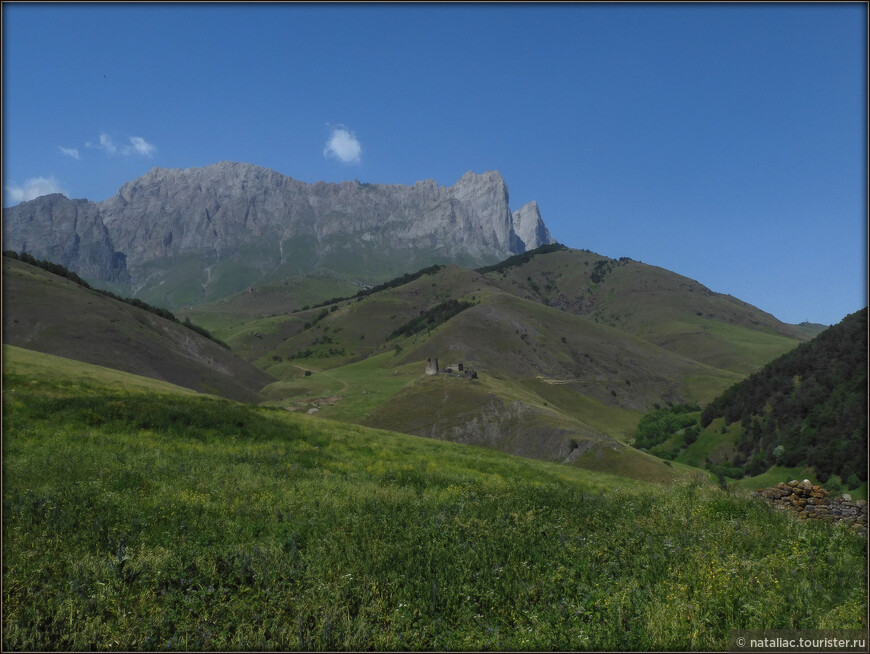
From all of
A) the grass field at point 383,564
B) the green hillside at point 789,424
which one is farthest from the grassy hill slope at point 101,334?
the green hillside at point 789,424

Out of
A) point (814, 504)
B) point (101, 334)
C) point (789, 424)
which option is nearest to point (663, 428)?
point (789, 424)

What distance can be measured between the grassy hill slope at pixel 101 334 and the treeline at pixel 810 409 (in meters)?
107

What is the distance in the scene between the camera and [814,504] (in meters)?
16.3

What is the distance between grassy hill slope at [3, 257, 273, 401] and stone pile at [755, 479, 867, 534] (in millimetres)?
98284

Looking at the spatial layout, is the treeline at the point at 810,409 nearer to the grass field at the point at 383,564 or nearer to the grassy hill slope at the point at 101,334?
the grass field at the point at 383,564

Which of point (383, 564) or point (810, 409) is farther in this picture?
point (810, 409)

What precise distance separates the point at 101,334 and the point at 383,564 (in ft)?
359

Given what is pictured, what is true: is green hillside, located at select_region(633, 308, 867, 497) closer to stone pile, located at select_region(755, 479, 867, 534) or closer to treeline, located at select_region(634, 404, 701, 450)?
treeline, located at select_region(634, 404, 701, 450)

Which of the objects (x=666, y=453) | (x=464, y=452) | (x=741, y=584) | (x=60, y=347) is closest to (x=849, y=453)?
(x=666, y=453)

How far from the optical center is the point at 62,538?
938 centimetres

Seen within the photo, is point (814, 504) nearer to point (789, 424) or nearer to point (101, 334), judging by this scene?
point (789, 424)

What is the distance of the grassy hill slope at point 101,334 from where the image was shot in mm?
91438

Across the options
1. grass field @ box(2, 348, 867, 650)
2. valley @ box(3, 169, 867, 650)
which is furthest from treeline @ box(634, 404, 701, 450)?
grass field @ box(2, 348, 867, 650)

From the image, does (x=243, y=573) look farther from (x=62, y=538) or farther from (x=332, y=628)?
(x=62, y=538)
